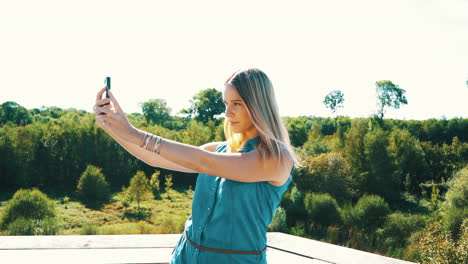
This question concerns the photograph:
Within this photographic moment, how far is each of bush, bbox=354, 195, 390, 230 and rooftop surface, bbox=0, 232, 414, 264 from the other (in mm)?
12137

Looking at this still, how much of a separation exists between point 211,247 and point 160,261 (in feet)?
4.43

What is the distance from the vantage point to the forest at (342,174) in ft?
45.0

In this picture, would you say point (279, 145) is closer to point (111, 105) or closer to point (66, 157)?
point (111, 105)

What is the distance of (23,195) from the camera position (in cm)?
1417

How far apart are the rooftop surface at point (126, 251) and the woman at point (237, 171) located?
1350 mm

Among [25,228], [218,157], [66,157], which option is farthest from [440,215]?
A: [66,157]

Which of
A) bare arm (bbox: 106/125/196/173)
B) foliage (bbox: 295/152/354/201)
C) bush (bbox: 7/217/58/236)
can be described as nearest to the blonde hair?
bare arm (bbox: 106/125/196/173)

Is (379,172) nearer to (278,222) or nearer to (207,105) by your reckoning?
(278,222)

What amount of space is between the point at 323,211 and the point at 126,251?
1296 centimetres

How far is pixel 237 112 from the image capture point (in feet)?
4.10

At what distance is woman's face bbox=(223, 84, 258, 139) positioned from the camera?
123 cm

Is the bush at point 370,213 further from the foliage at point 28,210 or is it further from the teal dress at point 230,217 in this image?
the teal dress at point 230,217

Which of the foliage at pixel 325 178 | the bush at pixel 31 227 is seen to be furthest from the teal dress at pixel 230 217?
the foliage at pixel 325 178

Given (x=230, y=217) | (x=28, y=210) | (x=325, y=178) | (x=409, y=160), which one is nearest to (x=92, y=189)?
(x=28, y=210)
